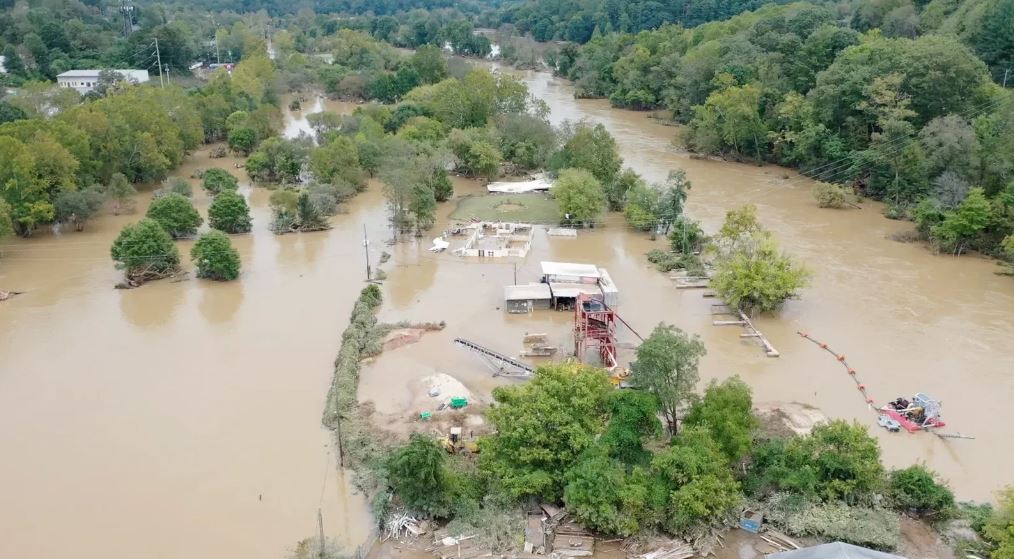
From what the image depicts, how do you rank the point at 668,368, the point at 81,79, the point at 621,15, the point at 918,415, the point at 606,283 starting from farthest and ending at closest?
the point at 621,15 < the point at 81,79 < the point at 606,283 < the point at 918,415 < the point at 668,368

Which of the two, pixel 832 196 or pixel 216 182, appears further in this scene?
pixel 216 182

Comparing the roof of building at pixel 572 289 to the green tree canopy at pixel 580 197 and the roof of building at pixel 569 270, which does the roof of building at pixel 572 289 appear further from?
the green tree canopy at pixel 580 197

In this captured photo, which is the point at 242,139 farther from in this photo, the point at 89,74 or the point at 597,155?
the point at 597,155

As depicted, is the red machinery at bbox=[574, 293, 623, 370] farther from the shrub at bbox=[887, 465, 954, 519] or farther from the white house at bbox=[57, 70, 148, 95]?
the white house at bbox=[57, 70, 148, 95]

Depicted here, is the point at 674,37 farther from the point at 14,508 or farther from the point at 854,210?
the point at 14,508

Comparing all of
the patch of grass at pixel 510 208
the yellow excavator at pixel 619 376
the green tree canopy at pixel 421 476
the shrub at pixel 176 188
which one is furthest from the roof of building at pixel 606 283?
the shrub at pixel 176 188

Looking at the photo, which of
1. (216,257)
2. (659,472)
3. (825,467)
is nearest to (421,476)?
(659,472)

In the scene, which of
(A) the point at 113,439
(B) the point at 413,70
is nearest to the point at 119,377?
(A) the point at 113,439
